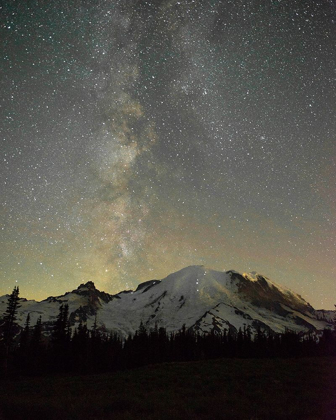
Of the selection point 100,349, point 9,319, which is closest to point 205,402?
point 9,319

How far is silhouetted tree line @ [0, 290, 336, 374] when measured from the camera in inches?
2249

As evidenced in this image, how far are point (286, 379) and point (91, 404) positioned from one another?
17190mm

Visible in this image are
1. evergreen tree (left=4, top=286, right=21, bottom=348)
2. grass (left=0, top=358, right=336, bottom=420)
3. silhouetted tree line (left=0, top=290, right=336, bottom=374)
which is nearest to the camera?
grass (left=0, top=358, right=336, bottom=420)

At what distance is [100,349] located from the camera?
2970 inches

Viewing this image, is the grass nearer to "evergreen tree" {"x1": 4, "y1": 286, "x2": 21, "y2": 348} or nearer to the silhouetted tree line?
"evergreen tree" {"x1": 4, "y1": 286, "x2": 21, "y2": 348}

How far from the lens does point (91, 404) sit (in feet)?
49.3

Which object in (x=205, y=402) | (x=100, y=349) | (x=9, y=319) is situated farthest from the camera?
(x=100, y=349)

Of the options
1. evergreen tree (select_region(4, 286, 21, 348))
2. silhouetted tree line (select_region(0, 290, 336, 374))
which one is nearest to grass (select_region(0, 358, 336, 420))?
evergreen tree (select_region(4, 286, 21, 348))

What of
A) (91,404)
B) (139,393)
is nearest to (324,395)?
(139,393)

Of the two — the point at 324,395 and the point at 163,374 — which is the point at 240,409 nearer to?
the point at 324,395

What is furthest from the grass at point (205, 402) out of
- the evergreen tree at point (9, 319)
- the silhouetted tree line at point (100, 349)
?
the silhouetted tree line at point (100, 349)

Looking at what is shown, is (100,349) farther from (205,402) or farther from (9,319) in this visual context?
(205,402)

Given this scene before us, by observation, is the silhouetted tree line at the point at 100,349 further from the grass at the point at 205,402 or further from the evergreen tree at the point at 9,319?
the grass at the point at 205,402

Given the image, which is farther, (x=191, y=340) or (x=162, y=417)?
(x=191, y=340)
